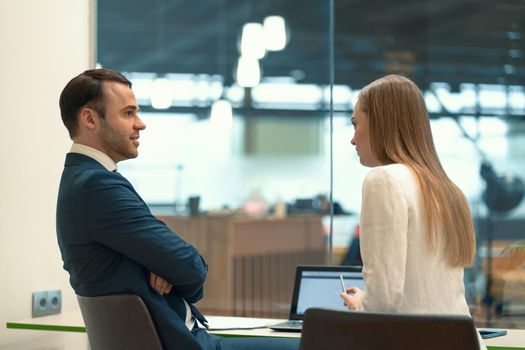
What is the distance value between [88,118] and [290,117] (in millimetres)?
7385

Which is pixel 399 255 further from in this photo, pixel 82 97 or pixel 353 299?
pixel 82 97

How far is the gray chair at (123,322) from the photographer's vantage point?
2391 mm

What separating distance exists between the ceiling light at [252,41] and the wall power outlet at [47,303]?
6.33 meters

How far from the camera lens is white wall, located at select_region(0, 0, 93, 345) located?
132 inches

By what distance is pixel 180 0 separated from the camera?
9180 mm

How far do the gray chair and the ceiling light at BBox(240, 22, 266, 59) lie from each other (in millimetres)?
7319

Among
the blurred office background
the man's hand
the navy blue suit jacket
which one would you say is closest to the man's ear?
the navy blue suit jacket

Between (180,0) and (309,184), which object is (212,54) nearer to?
(180,0)

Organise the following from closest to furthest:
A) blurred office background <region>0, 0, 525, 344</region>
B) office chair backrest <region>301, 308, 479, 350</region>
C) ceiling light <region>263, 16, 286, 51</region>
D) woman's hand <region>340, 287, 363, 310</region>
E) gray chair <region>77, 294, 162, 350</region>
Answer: office chair backrest <region>301, 308, 479, 350</region>, woman's hand <region>340, 287, 363, 310</region>, gray chair <region>77, 294, 162, 350</region>, blurred office background <region>0, 0, 525, 344</region>, ceiling light <region>263, 16, 286, 51</region>

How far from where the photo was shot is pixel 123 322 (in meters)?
2.41

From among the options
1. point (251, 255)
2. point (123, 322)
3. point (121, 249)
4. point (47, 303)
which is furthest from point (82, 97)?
point (251, 255)

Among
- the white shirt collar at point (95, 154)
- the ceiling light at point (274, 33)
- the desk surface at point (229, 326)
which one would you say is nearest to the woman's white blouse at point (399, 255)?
the desk surface at point (229, 326)

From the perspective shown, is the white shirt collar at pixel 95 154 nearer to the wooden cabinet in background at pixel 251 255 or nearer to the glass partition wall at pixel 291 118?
the glass partition wall at pixel 291 118

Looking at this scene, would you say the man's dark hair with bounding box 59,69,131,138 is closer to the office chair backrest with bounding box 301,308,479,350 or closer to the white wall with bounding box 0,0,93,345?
the white wall with bounding box 0,0,93,345
